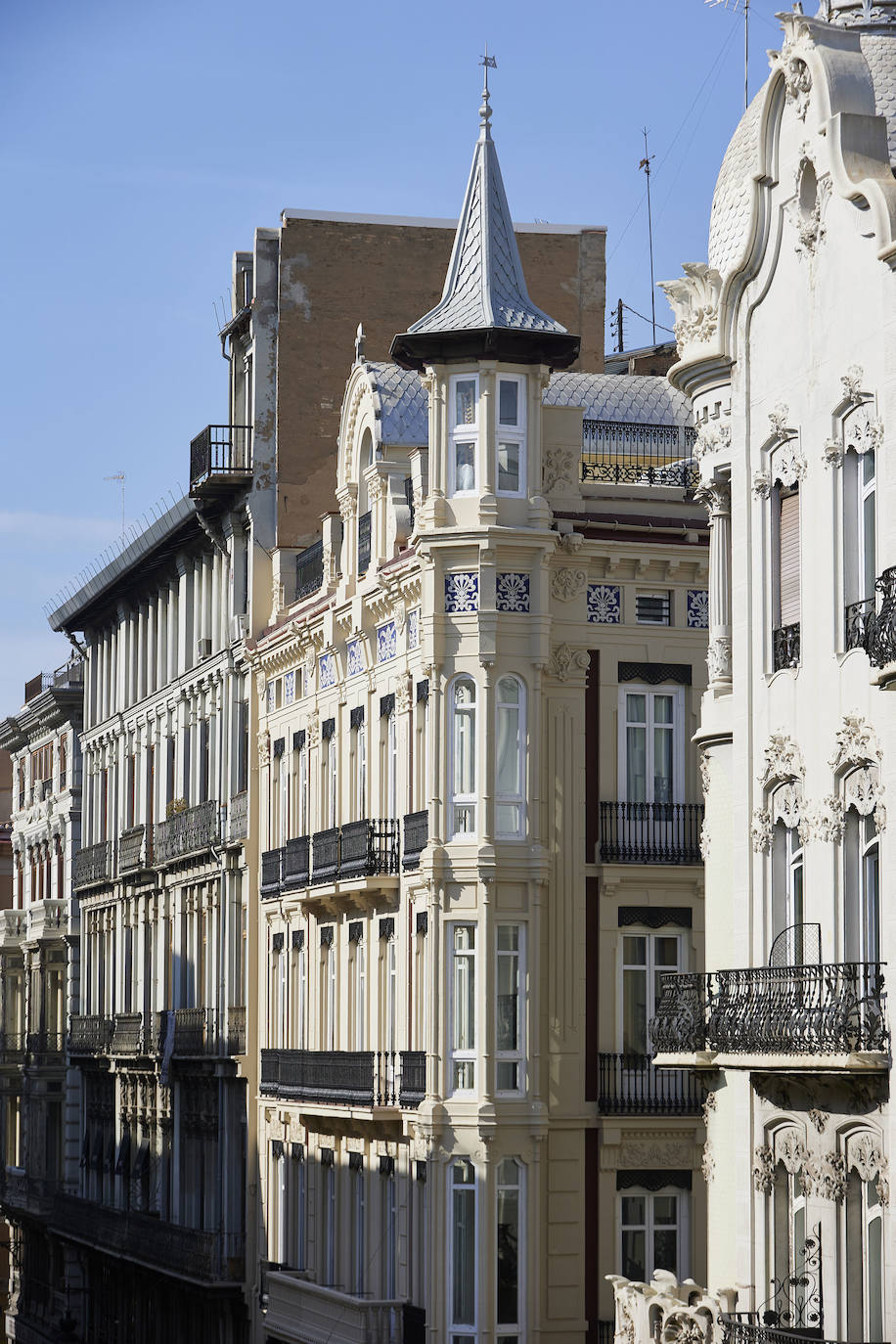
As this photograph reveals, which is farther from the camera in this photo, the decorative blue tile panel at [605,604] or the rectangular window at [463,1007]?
the decorative blue tile panel at [605,604]

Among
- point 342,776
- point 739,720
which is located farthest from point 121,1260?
point 739,720

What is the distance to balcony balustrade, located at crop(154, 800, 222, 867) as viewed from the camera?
5756cm

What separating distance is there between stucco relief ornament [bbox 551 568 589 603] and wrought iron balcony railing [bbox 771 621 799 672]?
425 inches

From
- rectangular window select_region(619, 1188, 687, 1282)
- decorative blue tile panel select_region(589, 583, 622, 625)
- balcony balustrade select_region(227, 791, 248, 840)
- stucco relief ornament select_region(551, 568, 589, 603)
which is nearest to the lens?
rectangular window select_region(619, 1188, 687, 1282)

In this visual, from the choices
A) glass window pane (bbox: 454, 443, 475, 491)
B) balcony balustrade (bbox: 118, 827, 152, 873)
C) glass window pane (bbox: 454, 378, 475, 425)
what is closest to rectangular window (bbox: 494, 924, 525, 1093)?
glass window pane (bbox: 454, 443, 475, 491)

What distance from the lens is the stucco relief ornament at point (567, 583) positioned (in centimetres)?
4247

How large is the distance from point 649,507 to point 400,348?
4.73 metres

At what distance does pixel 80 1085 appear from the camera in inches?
2879

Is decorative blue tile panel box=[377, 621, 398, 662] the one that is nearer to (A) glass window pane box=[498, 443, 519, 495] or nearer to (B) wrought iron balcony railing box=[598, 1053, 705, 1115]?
(A) glass window pane box=[498, 443, 519, 495]

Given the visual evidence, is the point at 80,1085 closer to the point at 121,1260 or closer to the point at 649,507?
the point at 121,1260

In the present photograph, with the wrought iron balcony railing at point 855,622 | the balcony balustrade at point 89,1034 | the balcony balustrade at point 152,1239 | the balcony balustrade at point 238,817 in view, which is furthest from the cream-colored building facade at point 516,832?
the balcony balustrade at point 89,1034

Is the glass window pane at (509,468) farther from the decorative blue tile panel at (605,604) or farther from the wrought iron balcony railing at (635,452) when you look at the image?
the decorative blue tile panel at (605,604)

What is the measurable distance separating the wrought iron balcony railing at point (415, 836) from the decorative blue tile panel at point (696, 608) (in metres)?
5.24

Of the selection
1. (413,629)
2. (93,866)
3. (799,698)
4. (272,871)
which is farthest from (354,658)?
(93,866)
